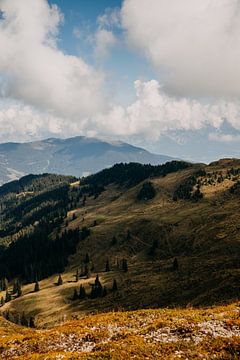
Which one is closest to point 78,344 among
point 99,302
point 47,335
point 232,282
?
point 47,335

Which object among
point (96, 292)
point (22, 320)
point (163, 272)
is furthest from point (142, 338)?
point (96, 292)

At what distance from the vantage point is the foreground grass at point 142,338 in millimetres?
27000

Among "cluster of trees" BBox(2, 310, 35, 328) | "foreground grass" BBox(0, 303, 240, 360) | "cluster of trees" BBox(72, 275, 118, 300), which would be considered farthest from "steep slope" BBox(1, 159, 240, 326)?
"foreground grass" BBox(0, 303, 240, 360)

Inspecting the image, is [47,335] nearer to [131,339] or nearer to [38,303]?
[131,339]

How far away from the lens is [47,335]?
35.5 m

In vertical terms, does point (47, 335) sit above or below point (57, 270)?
above

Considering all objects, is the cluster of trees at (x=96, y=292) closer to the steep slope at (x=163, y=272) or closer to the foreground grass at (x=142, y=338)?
the steep slope at (x=163, y=272)

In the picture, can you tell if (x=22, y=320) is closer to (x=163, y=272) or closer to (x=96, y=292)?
(x=96, y=292)

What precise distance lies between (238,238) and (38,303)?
79.3 meters

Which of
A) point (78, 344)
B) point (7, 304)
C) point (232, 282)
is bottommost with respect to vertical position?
point (7, 304)

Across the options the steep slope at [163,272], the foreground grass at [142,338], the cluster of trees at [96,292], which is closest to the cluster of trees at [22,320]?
the steep slope at [163,272]

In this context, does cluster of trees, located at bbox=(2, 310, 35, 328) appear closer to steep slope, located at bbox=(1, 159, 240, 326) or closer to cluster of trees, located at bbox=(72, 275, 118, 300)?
steep slope, located at bbox=(1, 159, 240, 326)

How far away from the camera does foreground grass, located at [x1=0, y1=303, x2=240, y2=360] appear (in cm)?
2700

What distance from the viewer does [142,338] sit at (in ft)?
98.3
